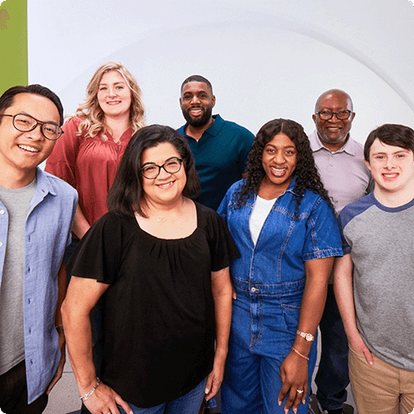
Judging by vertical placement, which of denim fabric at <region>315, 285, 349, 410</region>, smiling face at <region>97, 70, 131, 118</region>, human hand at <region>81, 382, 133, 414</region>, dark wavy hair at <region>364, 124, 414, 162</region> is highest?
smiling face at <region>97, 70, 131, 118</region>

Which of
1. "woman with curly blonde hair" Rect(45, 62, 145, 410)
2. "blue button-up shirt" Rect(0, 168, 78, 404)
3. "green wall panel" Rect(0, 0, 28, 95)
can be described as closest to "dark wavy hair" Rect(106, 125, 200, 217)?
"blue button-up shirt" Rect(0, 168, 78, 404)

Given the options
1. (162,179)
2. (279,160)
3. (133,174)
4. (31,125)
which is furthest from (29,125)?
(279,160)

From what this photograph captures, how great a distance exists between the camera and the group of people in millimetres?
1111

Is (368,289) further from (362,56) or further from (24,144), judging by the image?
(362,56)

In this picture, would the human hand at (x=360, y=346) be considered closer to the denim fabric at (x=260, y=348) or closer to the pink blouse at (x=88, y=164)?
the denim fabric at (x=260, y=348)

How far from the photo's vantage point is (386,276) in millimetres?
1256

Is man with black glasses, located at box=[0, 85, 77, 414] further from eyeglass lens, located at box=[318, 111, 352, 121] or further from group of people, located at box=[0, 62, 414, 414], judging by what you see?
eyeglass lens, located at box=[318, 111, 352, 121]

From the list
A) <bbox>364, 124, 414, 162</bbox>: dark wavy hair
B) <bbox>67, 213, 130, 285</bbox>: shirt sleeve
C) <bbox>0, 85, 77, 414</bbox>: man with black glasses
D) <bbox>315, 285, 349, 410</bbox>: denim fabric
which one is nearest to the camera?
<bbox>67, 213, 130, 285</bbox>: shirt sleeve

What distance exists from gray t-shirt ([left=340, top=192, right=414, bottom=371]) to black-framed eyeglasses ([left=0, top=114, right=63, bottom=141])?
124 cm

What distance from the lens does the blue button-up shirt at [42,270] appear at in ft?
3.83

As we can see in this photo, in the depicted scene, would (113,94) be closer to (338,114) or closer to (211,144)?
(211,144)

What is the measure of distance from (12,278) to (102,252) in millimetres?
377

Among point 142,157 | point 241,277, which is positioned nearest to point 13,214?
point 142,157

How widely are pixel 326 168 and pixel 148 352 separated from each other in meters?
1.36
